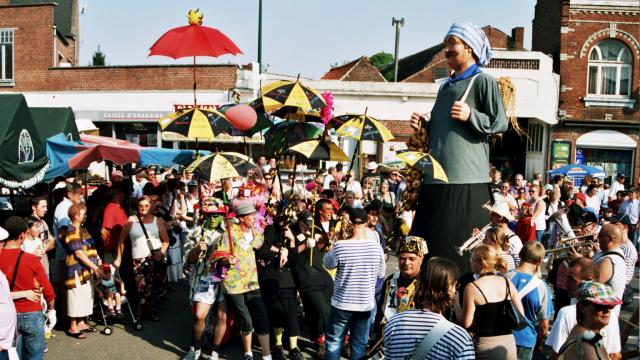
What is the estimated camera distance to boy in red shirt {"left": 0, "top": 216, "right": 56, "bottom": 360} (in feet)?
17.4

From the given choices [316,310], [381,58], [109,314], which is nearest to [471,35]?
[316,310]

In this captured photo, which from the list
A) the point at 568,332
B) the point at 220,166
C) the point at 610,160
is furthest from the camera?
the point at 610,160

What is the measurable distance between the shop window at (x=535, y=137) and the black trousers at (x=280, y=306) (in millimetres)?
21007

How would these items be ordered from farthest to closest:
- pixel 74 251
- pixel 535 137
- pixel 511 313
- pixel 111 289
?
pixel 535 137, pixel 111 289, pixel 74 251, pixel 511 313

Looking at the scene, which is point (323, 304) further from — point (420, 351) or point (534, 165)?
point (534, 165)

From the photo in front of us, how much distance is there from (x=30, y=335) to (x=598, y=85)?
25.4 metres

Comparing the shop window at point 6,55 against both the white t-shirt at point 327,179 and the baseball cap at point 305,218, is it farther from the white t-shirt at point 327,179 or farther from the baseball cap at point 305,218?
the baseball cap at point 305,218

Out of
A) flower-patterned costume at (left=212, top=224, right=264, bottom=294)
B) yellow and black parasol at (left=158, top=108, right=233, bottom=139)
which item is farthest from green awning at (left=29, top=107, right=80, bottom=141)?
flower-patterned costume at (left=212, top=224, right=264, bottom=294)

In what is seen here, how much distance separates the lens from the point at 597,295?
3.20 m

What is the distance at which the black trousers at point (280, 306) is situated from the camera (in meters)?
7.11

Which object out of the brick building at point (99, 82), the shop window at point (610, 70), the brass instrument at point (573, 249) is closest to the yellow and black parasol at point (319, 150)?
the brass instrument at point (573, 249)

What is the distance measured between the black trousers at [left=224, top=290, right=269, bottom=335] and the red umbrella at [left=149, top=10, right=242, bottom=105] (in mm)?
2931

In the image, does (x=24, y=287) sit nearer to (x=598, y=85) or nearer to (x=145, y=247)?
(x=145, y=247)

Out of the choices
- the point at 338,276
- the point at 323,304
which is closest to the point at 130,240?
the point at 323,304
